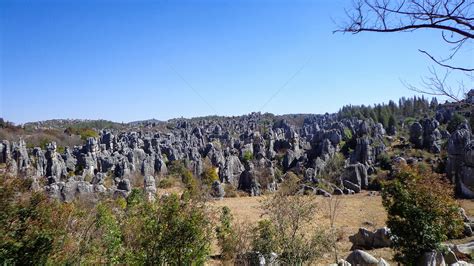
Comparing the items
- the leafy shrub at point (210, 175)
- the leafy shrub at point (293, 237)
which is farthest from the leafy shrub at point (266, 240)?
the leafy shrub at point (210, 175)

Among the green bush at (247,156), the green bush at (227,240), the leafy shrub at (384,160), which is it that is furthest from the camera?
the green bush at (247,156)

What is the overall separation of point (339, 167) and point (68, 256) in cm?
3460

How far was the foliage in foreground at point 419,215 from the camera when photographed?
33.3 feet

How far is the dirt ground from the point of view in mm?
16391

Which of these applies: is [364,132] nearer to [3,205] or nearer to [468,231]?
[468,231]

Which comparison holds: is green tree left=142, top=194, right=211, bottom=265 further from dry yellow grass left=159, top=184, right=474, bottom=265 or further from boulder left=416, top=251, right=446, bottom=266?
boulder left=416, top=251, right=446, bottom=266

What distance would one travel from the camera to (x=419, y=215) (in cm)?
1020

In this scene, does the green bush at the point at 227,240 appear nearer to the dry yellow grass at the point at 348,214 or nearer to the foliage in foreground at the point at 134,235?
the dry yellow grass at the point at 348,214

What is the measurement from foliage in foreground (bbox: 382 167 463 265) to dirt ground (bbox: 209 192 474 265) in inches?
126

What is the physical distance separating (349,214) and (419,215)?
49.1 feet

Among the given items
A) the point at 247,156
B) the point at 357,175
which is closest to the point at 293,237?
the point at 357,175

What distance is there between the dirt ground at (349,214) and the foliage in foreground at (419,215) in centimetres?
321

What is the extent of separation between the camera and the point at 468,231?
16.4 metres

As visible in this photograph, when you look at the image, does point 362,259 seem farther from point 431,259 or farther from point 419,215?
point 419,215
